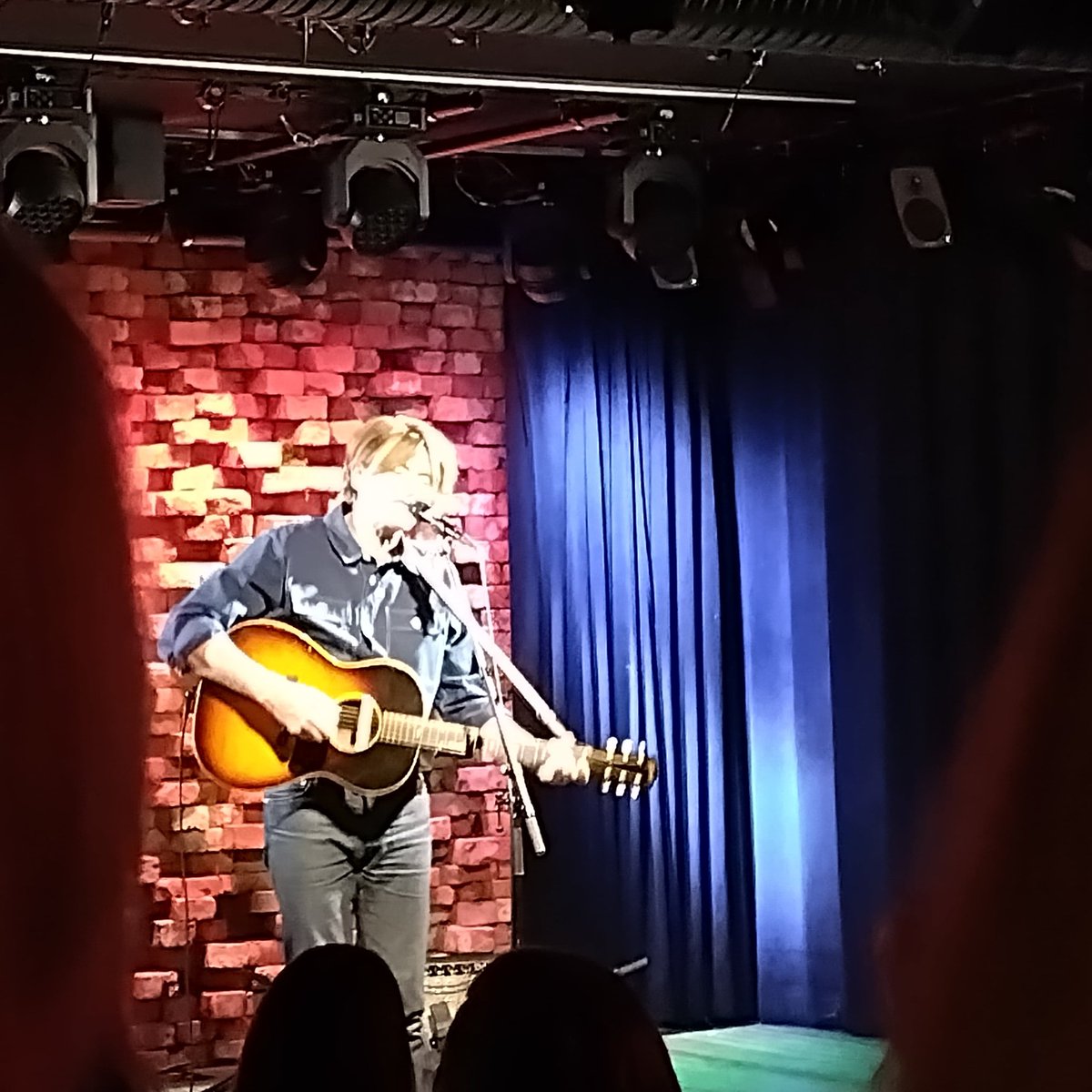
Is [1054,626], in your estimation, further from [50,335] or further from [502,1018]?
[502,1018]

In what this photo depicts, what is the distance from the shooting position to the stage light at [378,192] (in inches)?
126

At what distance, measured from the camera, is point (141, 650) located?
1.86ft

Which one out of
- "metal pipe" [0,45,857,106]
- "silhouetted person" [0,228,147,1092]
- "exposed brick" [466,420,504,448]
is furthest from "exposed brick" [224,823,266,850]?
"silhouetted person" [0,228,147,1092]

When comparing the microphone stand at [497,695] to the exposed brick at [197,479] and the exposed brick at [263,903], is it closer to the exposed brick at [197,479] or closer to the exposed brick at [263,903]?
the exposed brick at [197,479]

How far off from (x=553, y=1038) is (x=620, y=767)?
2650mm

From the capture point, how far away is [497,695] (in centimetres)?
397

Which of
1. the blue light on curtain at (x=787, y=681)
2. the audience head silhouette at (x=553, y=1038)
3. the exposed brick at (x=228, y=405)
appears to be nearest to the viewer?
the audience head silhouette at (x=553, y=1038)

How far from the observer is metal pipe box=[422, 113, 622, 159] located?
375 centimetres

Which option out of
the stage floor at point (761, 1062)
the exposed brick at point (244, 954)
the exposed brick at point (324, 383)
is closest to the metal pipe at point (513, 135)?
the exposed brick at point (324, 383)

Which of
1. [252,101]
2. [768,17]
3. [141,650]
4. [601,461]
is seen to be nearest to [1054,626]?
[141,650]

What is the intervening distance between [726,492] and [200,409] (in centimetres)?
130

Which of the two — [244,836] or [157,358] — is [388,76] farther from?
[244,836]

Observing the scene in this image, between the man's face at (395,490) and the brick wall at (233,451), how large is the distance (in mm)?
130

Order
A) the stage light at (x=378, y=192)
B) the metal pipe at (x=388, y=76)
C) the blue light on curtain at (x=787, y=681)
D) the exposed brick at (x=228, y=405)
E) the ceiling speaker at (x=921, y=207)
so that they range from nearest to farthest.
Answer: the metal pipe at (x=388, y=76) → the stage light at (x=378, y=192) → the ceiling speaker at (x=921, y=207) → the exposed brick at (x=228, y=405) → the blue light on curtain at (x=787, y=681)
